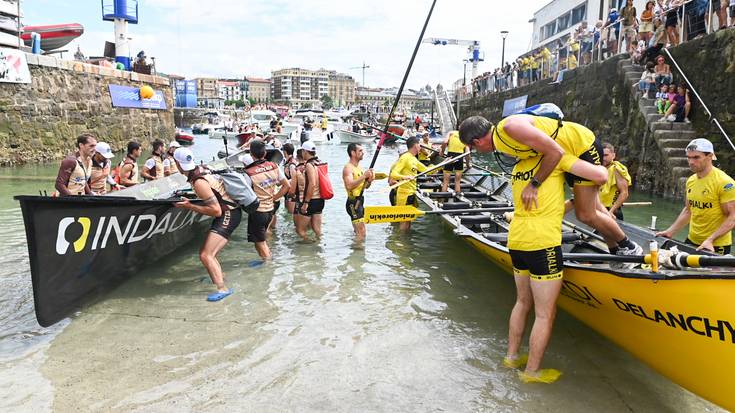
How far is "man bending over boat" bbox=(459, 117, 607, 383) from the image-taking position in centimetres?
340

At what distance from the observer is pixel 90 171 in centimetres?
670

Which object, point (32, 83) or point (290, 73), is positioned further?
point (290, 73)

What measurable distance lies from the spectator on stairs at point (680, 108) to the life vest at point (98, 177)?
11.9m

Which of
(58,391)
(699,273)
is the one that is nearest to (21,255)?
(58,391)

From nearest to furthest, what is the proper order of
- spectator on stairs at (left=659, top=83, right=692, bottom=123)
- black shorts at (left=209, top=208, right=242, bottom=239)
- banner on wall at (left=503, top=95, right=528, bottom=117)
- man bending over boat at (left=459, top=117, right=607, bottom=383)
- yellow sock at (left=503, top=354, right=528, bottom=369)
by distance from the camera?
man bending over boat at (left=459, top=117, right=607, bottom=383)
yellow sock at (left=503, top=354, right=528, bottom=369)
black shorts at (left=209, top=208, right=242, bottom=239)
spectator on stairs at (left=659, top=83, right=692, bottom=123)
banner on wall at (left=503, top=95, right=528, bottom=117)

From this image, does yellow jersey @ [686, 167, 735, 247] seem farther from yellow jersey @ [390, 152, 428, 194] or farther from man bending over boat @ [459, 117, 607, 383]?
yellow jersey @ [390, 152, 428, 194]

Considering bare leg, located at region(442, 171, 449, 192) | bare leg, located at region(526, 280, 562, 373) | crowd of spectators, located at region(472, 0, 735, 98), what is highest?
crowd of spectators, located at region(472, 0, 735, 98)

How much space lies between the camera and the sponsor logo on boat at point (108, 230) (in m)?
4.49

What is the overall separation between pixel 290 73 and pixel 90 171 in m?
195

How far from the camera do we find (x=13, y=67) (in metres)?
16.2

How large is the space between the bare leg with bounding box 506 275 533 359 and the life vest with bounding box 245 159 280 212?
3.56m

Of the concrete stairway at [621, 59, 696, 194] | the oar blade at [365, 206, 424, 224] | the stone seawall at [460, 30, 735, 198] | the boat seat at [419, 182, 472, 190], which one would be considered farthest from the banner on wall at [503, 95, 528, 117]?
the oar blade at [365, 206, 424, 224]

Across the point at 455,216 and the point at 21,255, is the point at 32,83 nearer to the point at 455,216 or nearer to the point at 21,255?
the point at 21,255

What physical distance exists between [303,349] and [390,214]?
109 inches
